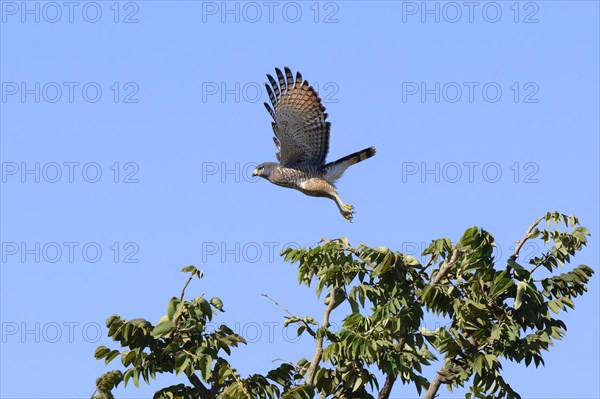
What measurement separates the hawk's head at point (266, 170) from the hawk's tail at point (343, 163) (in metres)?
0.91

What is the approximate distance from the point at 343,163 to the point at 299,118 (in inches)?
31.9

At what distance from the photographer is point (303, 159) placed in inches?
612

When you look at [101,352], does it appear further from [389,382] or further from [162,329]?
[389,382]

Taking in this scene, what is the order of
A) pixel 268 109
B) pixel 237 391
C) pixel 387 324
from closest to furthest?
1. pixel 237 391
2. pixel 387 324
3. pixel 268 109

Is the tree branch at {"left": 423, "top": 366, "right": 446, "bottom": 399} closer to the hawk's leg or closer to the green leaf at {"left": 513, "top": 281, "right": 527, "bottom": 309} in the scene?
the green leaf at {"left": 513, "top": 281, "right": 527, "bottom": 309}

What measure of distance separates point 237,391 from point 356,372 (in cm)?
107

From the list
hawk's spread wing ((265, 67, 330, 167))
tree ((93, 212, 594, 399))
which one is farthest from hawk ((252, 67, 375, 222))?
tree ((93, 212, 594, 399))

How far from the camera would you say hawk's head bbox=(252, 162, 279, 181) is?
15.9 m

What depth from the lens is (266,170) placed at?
16.0 meters

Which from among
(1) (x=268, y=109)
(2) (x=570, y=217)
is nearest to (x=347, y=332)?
(2) (x=570, y=217)

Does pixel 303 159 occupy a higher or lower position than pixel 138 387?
higher

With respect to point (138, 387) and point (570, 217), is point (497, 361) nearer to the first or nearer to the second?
point (570, 217)

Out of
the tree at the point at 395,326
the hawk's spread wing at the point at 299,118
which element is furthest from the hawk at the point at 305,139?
the tree at the point at 395,326

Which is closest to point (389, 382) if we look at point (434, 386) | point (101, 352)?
point (434, 386)
